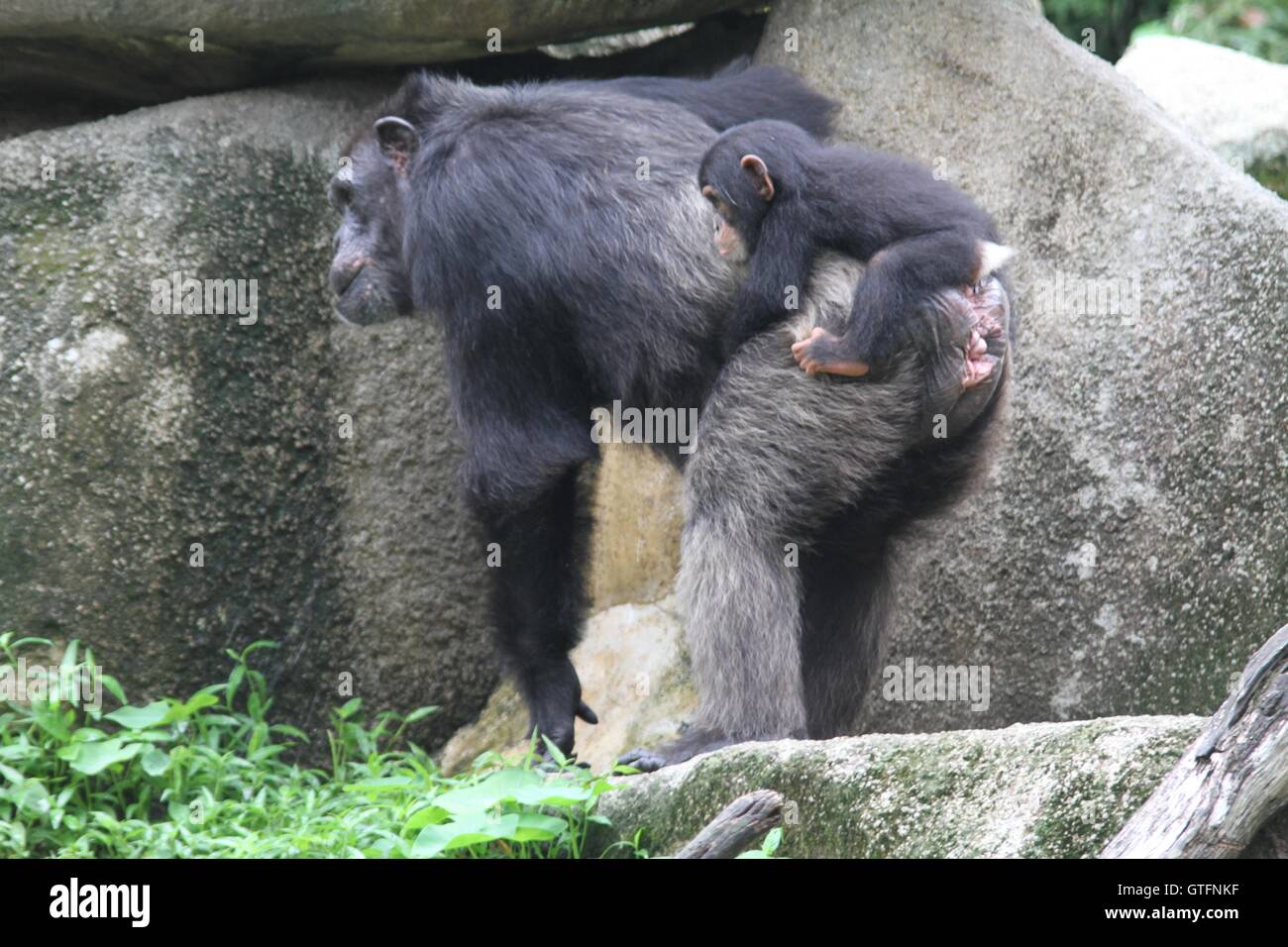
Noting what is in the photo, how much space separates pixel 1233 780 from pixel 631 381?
2514mm

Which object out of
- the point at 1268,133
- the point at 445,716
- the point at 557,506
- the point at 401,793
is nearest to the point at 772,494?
the point at 557,506

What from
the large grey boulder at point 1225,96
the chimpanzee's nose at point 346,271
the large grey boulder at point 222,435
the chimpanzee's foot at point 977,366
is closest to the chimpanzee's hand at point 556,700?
the large grey boulder at point 222,435

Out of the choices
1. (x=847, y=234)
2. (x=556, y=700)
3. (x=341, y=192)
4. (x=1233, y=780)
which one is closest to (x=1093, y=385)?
(x=847, y=234)

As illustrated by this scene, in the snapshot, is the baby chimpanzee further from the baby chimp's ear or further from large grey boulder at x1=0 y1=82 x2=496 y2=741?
large grey boulder at x1=0 y1=82 x2=496 y2=741

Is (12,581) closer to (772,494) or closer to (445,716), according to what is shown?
(445,716)

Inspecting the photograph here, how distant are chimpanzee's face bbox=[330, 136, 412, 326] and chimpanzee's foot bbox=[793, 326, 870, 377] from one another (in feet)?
5.43

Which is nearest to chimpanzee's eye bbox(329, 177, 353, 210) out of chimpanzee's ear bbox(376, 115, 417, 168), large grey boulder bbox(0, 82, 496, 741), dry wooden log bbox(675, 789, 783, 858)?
chimpanzee's ear bbox(376, 115, 417, 168)

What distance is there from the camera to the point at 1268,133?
779cm

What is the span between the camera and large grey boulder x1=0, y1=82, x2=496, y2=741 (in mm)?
5844

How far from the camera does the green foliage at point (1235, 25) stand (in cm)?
1221

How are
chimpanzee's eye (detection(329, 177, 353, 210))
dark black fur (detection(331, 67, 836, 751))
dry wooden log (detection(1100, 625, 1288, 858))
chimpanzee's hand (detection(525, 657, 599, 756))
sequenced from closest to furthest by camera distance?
dry wooden log (detection(1100, 625, 1288, 858)) < dark black fur (detection(331, 67, 836, 751)) < chimpanzee's hand (detection(525, 657, 599, 756)) < chimpanzee's eye (detection(329, 177, 353, 210))

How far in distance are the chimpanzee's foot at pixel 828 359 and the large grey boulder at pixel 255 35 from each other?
7.06 feet

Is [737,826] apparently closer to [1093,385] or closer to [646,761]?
[646,761]

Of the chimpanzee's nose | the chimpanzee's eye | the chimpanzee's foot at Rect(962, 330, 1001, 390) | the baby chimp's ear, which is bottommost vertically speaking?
the chimpanzee's foot at Rect(962, 330, 1001, 390)
